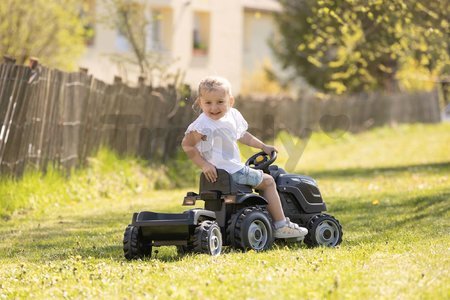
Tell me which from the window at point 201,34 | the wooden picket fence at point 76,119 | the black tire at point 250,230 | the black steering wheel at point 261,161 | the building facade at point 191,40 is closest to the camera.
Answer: the black tire at point 250,230

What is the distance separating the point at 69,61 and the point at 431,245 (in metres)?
16.3

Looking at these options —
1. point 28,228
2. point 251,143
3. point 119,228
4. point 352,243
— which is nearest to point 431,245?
point 352,243

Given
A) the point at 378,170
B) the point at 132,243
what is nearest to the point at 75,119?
the point at 132,243

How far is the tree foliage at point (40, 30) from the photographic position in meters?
20.8

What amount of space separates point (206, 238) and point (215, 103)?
120 cm

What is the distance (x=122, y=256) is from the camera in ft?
27.9

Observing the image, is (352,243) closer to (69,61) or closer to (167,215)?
(167,215)

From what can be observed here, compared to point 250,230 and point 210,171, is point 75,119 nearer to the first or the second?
point 210,171

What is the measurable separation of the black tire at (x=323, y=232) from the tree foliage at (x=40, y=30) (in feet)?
42.8

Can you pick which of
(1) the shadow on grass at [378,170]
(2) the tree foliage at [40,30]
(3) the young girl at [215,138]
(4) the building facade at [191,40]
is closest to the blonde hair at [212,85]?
(3) the young girl at [215,138]

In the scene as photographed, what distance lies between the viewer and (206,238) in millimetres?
7934

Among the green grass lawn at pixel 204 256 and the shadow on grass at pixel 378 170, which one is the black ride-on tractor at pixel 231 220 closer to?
the green grass lawn at pixel 204 256

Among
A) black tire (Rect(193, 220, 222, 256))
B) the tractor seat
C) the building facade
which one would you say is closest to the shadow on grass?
the tractor seat

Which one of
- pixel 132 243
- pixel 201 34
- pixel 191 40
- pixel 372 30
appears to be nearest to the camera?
pixel 132 243
